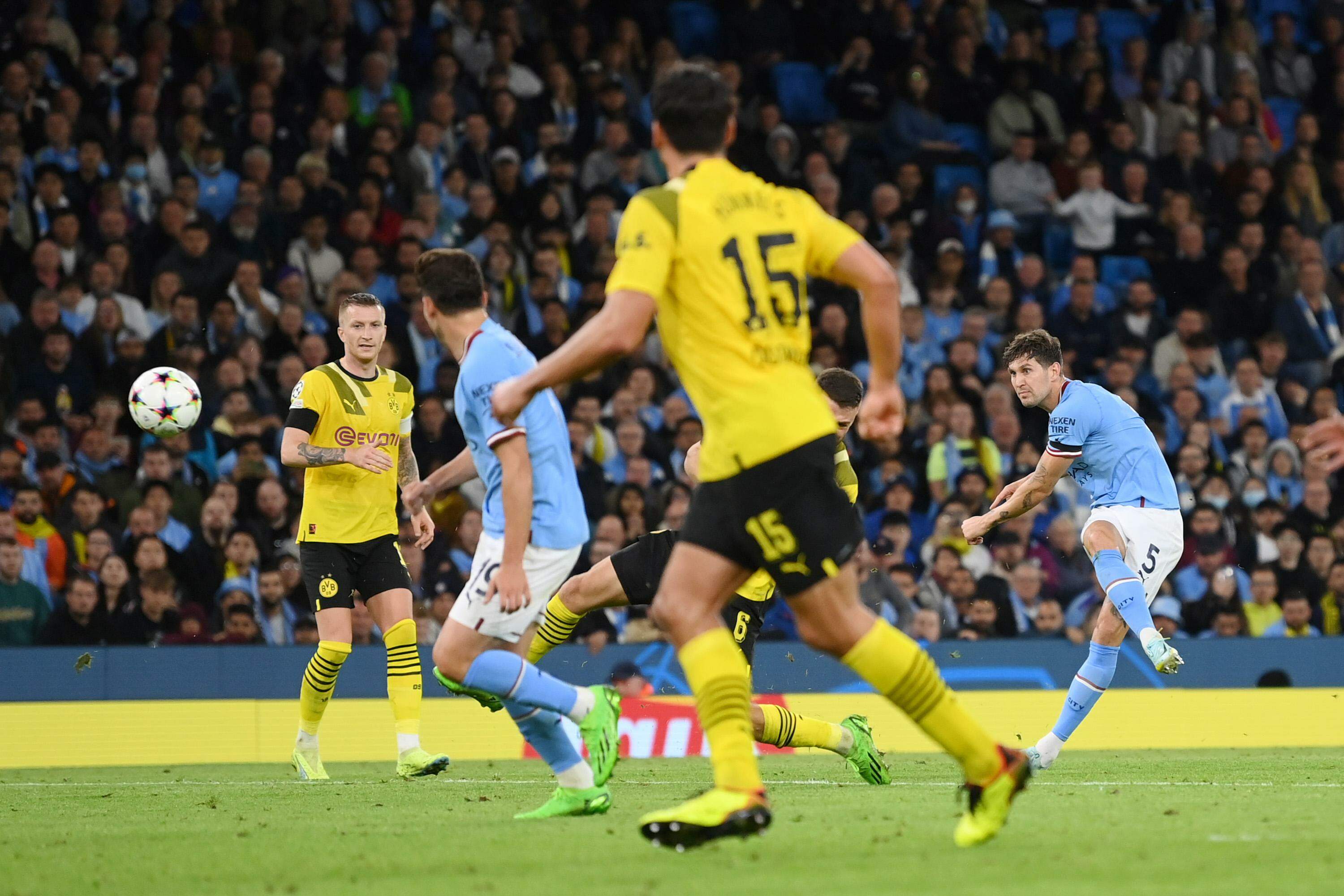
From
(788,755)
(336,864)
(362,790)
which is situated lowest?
(788,755)

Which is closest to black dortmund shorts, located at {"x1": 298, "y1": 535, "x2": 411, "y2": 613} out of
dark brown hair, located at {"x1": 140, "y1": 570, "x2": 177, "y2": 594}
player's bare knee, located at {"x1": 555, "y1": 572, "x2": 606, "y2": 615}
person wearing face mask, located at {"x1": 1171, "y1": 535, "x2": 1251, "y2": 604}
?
player's bare knee, located at {"x1": 555, "y1": 572, "x2": 606, "y2": 615}

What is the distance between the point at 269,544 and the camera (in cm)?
1457

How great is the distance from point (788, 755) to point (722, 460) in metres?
7.74

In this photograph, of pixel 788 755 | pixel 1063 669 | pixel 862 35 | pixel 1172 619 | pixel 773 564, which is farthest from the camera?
pixel 862 35

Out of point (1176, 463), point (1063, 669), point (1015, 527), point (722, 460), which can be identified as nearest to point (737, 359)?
point (722, 460)

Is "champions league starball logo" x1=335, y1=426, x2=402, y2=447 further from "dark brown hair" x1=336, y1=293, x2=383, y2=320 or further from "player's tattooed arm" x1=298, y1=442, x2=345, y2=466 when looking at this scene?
"dark brown hair" x1=336, y1=293, x2=383, y2=320

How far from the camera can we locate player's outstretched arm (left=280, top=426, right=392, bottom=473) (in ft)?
32.8

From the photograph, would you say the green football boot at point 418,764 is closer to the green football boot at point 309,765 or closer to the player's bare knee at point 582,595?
the green football boot at point 309,765

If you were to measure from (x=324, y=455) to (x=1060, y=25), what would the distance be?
14908 millimetres

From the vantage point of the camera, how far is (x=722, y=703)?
5809 millimetres

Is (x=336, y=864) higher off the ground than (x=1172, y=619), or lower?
higher

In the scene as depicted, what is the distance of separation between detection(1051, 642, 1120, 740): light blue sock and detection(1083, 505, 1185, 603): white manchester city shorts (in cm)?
57

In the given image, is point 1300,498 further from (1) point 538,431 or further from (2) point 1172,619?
(1) point 538,431

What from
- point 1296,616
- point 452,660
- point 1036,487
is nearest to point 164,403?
point 452,660
